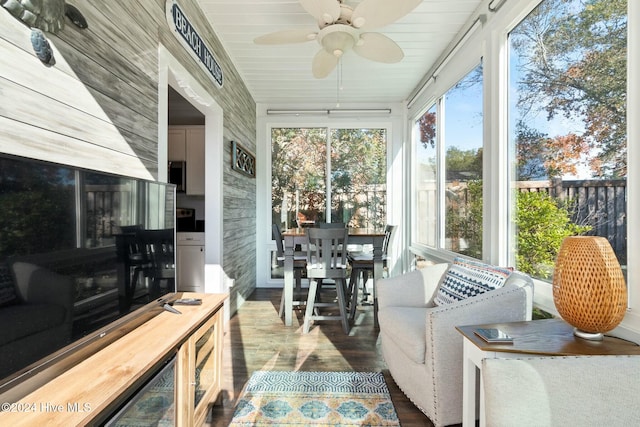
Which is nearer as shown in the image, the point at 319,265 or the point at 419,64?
the point at 319,265

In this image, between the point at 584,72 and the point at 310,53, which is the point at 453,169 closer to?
the point at 584,72

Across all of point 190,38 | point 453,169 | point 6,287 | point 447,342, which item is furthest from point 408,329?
point 190,38

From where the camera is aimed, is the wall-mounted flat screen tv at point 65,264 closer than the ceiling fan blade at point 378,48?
Yes

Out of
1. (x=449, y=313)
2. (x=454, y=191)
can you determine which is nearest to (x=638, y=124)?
(x=449, y=313)

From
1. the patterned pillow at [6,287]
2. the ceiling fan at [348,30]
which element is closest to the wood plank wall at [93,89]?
the patterned pillow at [6,287]

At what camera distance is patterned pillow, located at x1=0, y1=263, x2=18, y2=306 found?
0.82 meters

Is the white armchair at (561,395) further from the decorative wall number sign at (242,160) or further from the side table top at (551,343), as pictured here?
the decorative wall number sign at (242,160)

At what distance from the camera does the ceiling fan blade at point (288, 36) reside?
2354 mm

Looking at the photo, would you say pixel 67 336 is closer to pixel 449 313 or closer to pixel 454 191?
pixel 449 313

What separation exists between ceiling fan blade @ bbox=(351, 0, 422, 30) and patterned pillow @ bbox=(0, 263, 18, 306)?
6.91 feet

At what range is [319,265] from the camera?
3189 millimetres

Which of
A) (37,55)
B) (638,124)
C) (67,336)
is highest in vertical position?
(37,55)

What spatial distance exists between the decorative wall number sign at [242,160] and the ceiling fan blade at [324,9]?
1.88 metres

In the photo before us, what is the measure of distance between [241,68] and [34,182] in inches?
133
